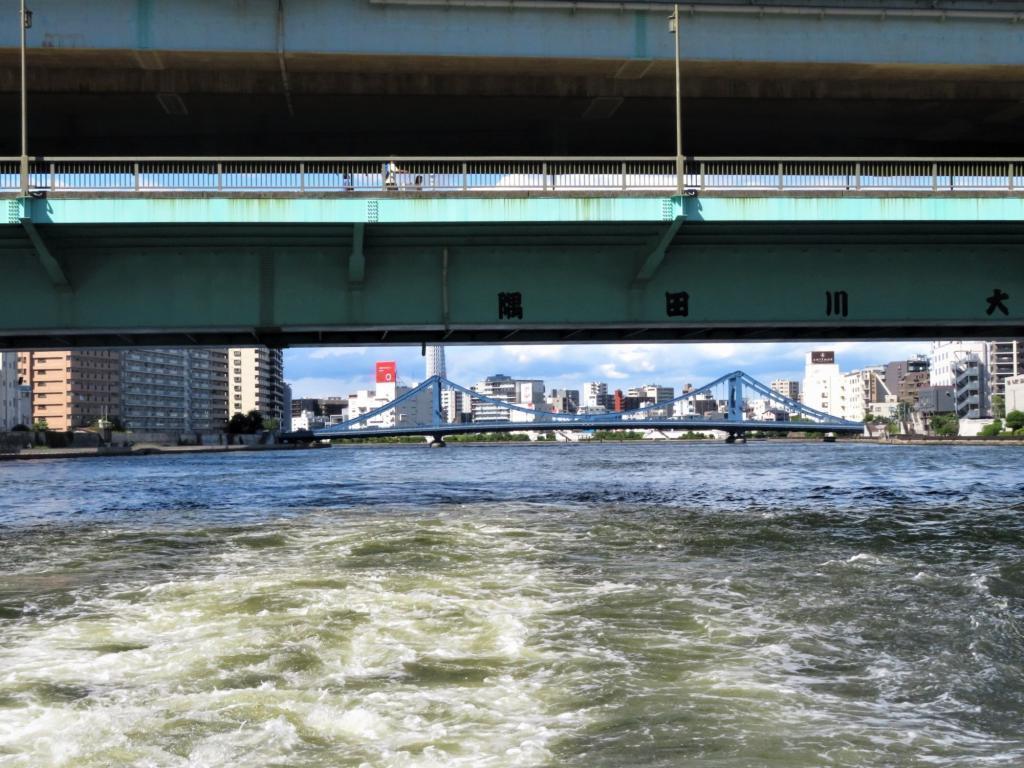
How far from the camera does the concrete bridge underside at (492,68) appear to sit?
835 inches

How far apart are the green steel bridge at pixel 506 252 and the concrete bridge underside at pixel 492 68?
256cm

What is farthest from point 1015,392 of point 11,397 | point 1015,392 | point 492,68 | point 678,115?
point 11,397

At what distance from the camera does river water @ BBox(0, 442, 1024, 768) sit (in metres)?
7.19

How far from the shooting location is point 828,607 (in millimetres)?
12445

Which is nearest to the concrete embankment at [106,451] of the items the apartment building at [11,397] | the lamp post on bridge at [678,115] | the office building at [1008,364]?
the apartment building at [11,397]

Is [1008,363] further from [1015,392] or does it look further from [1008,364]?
[1015,392]

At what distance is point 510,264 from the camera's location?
863 inches

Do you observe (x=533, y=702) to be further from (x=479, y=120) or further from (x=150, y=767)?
(x=479, y=120)

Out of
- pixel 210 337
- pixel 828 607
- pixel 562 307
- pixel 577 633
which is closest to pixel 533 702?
pixel 577 633

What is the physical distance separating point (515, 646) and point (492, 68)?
15859mm

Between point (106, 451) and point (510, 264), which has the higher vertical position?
point (510, 264)

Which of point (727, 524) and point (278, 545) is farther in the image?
point (727, 524)

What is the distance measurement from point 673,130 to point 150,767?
23.4m

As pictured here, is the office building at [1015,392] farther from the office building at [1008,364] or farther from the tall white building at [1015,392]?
the office building at [1008,364]
